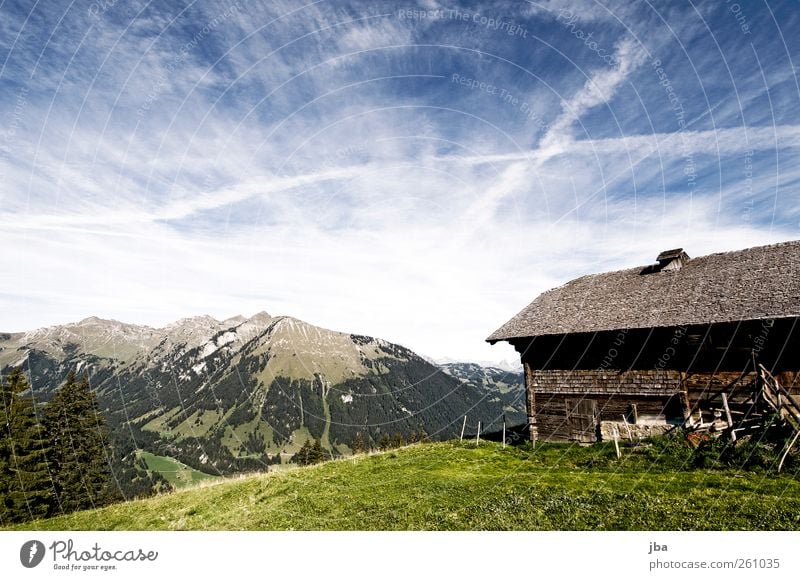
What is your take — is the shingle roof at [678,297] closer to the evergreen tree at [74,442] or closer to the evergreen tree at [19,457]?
the evergreen tree at [19,457]

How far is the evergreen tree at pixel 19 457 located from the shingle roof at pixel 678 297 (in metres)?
38.0

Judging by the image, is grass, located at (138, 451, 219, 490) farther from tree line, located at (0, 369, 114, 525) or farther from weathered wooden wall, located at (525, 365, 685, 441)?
weathered wooden wall, located at (525, 365, 685, 441)

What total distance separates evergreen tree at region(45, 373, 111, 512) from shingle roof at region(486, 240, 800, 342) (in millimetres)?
42054

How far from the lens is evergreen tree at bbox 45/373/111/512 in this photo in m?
38.9

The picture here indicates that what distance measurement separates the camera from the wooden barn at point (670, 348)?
17.3 m

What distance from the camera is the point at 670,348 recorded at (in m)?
20.2

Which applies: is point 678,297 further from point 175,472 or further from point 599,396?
point 175,472

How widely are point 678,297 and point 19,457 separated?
49200mm

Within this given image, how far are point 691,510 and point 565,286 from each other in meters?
20.8

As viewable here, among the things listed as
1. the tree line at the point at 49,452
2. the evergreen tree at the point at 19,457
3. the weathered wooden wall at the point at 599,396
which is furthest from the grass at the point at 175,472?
the weathered wooden wall at the point at 599,396

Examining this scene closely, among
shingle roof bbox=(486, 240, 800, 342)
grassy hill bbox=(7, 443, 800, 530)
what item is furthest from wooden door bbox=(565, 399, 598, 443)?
shingle roof bbox=(486, 240, 800, 342)
